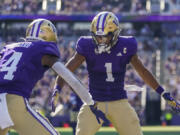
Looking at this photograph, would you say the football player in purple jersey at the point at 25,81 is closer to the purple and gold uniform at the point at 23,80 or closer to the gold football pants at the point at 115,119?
the purple and gold uniform at the point at 23,80

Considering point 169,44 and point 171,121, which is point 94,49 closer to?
point 171,121

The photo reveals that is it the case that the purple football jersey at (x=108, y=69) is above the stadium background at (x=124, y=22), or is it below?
above

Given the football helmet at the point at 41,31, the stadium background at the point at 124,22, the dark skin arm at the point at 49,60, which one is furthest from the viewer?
the stadium background at the point at 124,22

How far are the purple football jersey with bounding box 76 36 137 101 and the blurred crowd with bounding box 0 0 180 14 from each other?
45.5 feet

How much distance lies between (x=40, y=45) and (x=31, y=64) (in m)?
0.18

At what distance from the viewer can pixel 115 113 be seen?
535 centimetres

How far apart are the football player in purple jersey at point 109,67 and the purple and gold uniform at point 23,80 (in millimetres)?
1007

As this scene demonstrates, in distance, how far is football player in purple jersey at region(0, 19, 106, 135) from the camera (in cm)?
422

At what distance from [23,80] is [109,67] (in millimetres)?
1346

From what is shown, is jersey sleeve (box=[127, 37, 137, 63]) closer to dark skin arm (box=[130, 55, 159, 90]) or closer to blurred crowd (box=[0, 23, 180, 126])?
dark skin arm (box=[130, 55, 159, 90])

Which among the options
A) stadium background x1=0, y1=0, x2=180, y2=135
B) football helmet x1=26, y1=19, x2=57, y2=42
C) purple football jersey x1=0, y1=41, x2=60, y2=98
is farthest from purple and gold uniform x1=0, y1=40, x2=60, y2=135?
stadium background x1=0, y1=0, x2=180, y2=135

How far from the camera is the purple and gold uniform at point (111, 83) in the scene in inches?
209

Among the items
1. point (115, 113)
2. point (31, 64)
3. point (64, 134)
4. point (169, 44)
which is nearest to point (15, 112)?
point (31, 64)

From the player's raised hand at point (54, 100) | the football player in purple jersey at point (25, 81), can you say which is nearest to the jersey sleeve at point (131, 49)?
the player's raised hand at point (54, 100)
